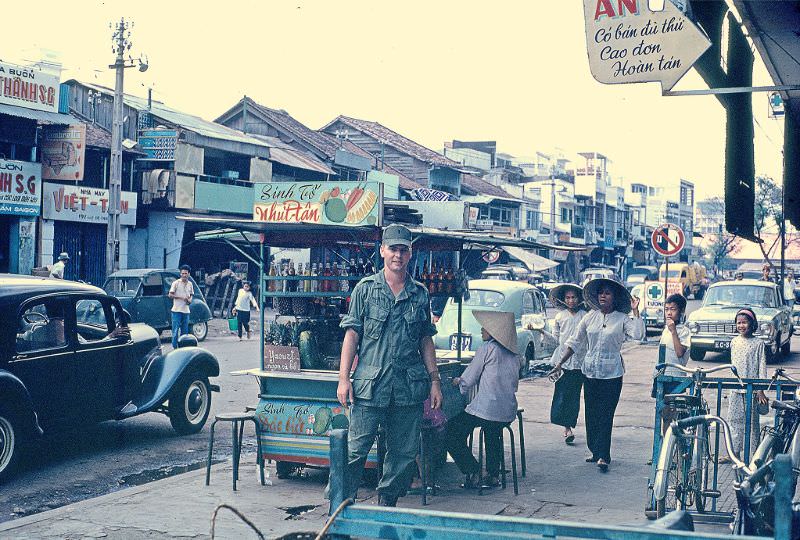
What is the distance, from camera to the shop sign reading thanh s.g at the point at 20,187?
2556 centimetres

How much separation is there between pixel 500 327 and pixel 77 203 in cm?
2378

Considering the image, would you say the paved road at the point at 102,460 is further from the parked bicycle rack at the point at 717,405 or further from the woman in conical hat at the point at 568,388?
the parked bicycle rack at the point at 717,405

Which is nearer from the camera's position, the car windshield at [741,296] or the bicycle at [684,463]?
the bicycle at [684,463]

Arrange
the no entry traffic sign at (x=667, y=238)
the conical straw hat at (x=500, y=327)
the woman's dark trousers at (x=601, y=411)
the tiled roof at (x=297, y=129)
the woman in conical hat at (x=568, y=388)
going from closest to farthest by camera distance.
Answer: the conical straw hat at (x=500, y=327)
the woman's dark trousers at (x=601, y=411)
the woman in conical hat at (x=568, y=388)
the no entry traffic sign at (x=667, y=238)
the tiled roof at (x=297, y=129)

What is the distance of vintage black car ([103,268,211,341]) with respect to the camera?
70.8ft

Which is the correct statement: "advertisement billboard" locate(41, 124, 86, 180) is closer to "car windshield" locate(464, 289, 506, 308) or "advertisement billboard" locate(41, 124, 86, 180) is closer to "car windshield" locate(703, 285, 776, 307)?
"car windshield" locate(464, 289, 506, 308)

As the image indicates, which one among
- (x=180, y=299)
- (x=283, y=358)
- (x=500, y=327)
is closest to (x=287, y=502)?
(x=283, y=358)

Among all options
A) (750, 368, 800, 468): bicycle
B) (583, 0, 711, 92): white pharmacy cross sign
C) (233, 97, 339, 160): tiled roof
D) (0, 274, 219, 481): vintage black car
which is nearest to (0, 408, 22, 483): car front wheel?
(0, 274, 219, 481): vintage black car

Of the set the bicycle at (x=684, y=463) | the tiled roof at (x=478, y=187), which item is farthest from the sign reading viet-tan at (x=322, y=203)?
the tiled roof at (x=478, y=187)

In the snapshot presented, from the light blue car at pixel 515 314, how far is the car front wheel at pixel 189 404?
573 centimetres

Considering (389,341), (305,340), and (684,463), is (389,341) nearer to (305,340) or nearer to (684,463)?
(305,340)

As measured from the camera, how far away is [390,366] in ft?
20.8

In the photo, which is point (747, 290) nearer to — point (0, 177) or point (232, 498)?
point (232, 498)

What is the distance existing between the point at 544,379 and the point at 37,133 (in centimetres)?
1767
